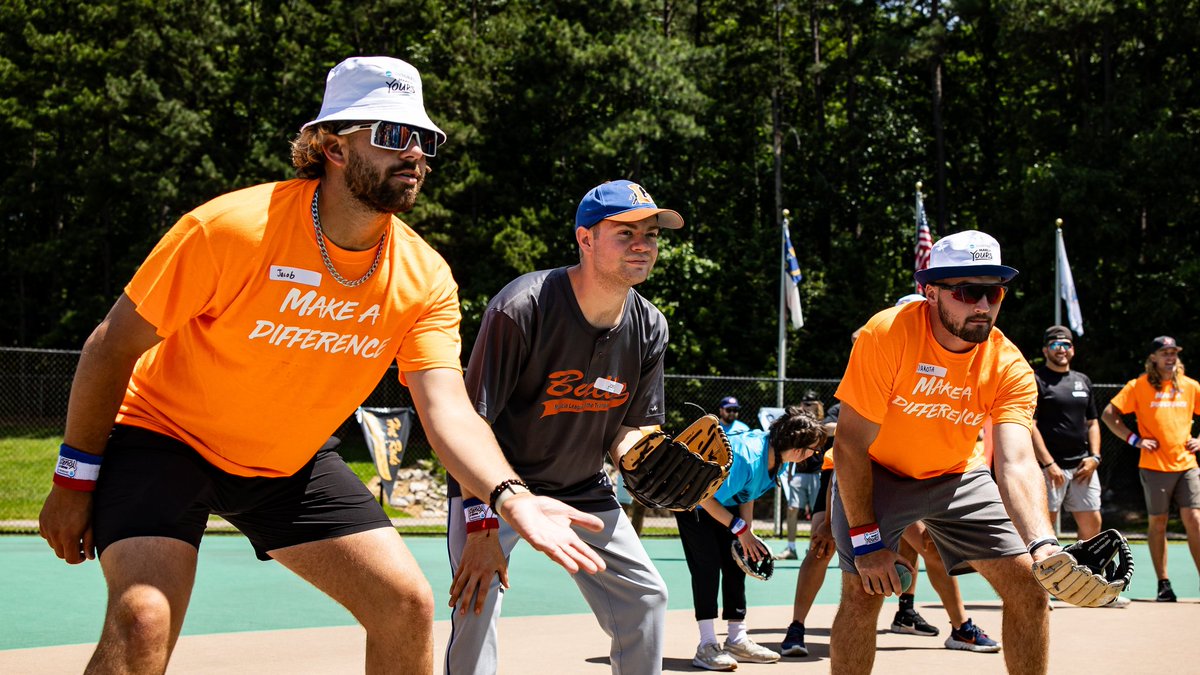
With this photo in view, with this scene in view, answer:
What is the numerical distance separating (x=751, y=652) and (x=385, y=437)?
9265 mm

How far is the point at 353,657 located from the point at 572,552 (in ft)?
15.2

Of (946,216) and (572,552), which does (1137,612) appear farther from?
(946,216)

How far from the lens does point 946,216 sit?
33.5 meters

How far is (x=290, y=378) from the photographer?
3.55 m

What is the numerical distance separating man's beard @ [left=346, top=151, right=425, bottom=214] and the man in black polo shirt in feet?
28.6

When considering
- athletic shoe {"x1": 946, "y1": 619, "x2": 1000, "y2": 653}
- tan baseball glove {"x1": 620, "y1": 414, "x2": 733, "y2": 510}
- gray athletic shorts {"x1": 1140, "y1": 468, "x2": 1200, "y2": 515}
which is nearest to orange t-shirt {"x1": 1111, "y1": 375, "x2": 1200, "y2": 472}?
gray athletic shorts {"x1": 1140, "y1": 468, "x2": 1200, "y2": 515}

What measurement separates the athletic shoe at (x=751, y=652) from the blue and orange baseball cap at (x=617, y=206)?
11.8 feet

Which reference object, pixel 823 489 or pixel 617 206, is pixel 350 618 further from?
pixel 617 206

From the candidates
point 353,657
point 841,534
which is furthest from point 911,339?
point 353,657

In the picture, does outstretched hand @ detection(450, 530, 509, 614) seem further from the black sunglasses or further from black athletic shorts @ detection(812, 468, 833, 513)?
black athletic shorts @ detection(812, 468, 833, 513)

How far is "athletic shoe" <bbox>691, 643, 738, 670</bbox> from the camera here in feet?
23.3

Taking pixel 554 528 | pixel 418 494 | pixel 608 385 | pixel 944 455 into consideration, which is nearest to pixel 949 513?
pixel 944 455

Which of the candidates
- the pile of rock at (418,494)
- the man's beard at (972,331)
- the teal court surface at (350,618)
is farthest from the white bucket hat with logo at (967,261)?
the pile of rock at (418,494)

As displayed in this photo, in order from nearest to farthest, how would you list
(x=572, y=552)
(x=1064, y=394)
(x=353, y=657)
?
(x=572, y=552), (x=353, y=657), (x=1064, y=394)
